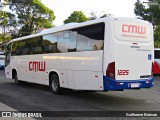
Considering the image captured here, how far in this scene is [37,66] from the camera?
15672mm

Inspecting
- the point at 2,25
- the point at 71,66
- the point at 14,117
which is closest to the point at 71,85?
the point at 71,66

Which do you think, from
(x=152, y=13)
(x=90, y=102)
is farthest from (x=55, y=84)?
(x=152, y=13)

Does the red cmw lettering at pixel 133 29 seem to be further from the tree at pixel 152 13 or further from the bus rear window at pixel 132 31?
the tree at pixel 152 13

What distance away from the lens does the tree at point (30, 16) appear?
2487 inches

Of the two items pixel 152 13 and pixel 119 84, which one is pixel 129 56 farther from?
pixel 152 13

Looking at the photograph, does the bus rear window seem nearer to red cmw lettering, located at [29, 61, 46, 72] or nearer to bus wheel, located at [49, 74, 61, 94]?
bus wheel, located at [49, 74, 61, 94]

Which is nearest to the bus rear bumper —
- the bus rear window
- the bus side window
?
the bus rear window

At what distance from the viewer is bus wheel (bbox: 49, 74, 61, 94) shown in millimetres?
13688

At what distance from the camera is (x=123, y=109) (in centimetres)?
995

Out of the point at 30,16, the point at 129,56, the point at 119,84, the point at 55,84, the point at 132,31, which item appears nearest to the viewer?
the point at 119,84

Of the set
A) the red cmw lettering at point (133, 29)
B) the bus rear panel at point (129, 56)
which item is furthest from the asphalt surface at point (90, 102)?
the red cmw lettering at point (133, 29)

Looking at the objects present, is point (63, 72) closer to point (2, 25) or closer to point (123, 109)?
point (123, 109)

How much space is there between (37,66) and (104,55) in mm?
5932

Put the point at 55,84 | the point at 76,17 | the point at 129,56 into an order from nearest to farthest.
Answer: the point at 129,56
the point at 55,84
the point at 76,17
